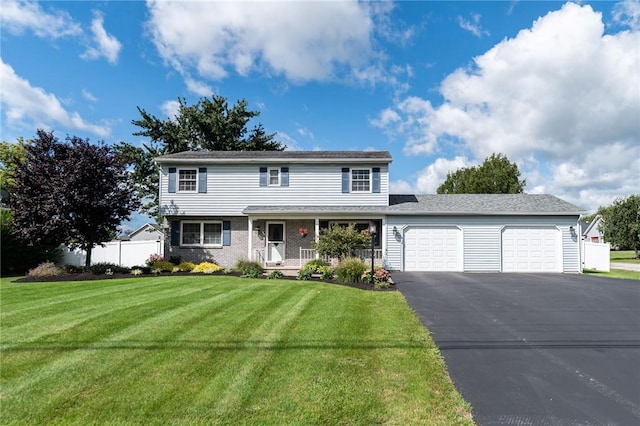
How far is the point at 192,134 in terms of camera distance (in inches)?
1170

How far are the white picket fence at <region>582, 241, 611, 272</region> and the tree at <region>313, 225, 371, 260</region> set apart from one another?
43.7 feet

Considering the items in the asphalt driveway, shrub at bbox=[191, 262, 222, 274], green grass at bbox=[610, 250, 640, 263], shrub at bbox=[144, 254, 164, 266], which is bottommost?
green grass at bbox=[610, 250, 640, 263]

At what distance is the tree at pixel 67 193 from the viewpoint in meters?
14.2

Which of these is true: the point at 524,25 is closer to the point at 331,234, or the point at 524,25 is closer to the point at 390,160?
the point at 390,160

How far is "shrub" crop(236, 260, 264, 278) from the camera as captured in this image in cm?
1386

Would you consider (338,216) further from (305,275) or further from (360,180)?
(305,275)

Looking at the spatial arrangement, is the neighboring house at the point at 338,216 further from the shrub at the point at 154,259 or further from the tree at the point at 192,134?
the tree at the point at 192,134

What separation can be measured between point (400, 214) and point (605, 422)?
45.7 feet

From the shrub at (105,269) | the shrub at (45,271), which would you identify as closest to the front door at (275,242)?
the shrub at (105,269)

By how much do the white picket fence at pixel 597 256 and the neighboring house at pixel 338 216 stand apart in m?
3.81

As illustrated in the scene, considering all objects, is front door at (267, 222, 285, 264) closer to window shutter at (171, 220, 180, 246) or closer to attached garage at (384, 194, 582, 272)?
window shutter at (171, 220, 180, 246)

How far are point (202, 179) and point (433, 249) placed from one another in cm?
1221

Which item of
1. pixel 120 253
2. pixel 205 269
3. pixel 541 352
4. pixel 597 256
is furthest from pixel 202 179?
pixel 597 256

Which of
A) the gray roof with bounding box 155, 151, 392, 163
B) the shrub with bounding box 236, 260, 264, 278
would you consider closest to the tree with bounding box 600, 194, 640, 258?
the gray roof with bounding box 155, 151, 392, 163
